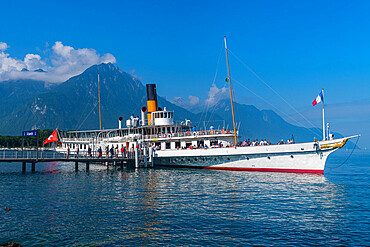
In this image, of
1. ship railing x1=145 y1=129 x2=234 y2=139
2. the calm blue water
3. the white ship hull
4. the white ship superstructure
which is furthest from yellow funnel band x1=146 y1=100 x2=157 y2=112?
the calm blue water

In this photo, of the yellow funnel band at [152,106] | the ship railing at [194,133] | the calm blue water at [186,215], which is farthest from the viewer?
the yellow funnel band at [152,106]

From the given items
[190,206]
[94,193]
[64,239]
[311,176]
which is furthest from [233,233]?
[311,176]

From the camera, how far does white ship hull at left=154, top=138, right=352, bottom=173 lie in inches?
1324

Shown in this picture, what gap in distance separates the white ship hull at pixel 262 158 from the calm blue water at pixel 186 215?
7170 millimetres

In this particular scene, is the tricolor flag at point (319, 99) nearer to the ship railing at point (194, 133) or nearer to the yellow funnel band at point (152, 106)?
the ship railing at point (194, 133)

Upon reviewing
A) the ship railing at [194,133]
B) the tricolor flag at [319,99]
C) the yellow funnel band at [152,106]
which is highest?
the yellow funnel band at [152,106]

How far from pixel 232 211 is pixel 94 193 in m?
11.7

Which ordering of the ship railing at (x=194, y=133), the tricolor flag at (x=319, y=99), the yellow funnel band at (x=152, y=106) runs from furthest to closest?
the yellow funnel band at (x=152, y=106) < the ship railing at (x=194, y=133) < the tricolor flag at (x=319, y=99)

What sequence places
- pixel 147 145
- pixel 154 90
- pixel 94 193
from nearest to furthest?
pixel 94 193
pixel 147 145
pixel 154 90

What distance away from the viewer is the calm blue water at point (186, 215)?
13500mm

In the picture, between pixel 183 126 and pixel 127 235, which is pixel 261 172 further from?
pixel 127 235

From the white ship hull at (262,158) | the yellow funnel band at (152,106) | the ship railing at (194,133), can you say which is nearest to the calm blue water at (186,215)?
the white ship hull at (262,158)

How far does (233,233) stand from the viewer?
14.1 meters

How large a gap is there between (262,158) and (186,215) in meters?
21.3
